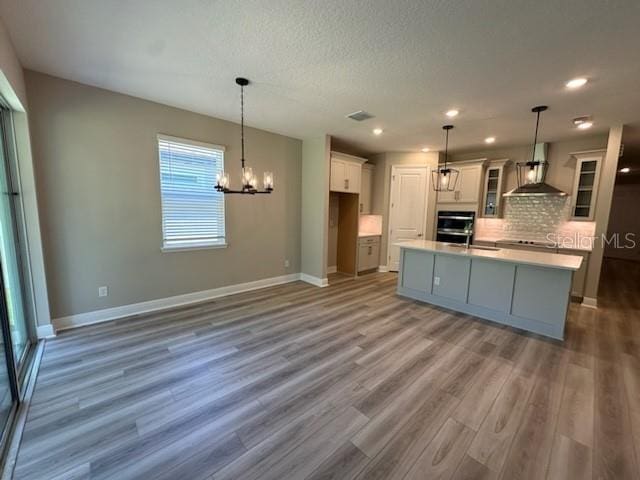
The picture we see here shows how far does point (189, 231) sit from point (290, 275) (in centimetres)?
212

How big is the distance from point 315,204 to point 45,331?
4.00 m

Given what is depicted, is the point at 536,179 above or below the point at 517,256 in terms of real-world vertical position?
above

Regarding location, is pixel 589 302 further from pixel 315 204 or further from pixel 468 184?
pixel 315 204

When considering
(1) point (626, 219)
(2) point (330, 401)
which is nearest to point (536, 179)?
(2) point (330, 401)

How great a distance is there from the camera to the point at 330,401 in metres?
2.11

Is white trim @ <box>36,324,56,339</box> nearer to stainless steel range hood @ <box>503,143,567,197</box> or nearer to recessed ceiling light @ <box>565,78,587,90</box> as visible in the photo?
recessed ceiling light @ <box>565,78,587,90</box>

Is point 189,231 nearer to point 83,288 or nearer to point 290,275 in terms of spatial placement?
point 83,288

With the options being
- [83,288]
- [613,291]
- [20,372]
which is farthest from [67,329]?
[613,291]

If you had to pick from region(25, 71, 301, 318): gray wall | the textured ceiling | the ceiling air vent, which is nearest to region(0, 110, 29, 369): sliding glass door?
region(25, 71, 301, 318): gray wall

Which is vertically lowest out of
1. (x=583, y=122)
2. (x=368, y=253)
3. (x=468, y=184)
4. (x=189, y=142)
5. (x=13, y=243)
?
(x=368, y=253)

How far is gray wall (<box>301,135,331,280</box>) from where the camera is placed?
495 cm

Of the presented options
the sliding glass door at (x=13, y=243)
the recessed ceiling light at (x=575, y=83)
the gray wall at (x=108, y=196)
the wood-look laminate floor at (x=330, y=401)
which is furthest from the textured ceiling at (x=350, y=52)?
the wood-look laminate floor at (x=330, y=401)

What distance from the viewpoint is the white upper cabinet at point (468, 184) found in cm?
557

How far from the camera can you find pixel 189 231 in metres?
4.05
